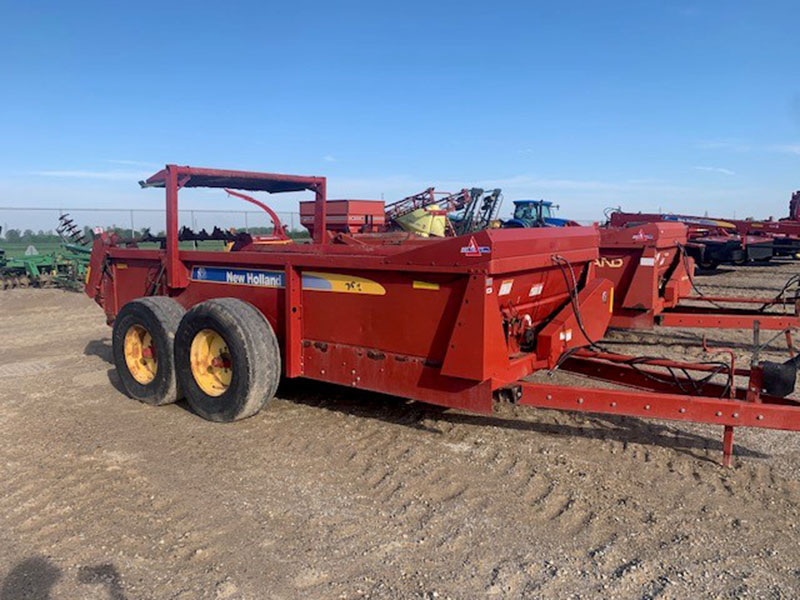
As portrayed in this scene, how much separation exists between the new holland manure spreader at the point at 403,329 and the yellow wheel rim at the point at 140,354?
0.01m

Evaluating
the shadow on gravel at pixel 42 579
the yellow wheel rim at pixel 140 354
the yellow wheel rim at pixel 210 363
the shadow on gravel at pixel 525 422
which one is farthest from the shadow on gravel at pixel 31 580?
the yellow wheel rim at pixel 140 354

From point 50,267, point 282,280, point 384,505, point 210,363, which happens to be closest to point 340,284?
point 282,280

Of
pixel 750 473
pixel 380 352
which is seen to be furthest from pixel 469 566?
pixel 750 473

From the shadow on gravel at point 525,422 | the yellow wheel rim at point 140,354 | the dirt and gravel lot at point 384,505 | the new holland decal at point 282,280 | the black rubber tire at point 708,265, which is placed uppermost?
the new holland decal at point 282,280

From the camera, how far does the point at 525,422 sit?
199 inches

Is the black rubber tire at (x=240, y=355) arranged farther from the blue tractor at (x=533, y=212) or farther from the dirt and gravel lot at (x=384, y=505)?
the blue tractor at (x=533, y=212)

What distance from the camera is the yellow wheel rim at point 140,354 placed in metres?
5.90

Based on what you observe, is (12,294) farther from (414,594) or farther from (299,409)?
(414,594)

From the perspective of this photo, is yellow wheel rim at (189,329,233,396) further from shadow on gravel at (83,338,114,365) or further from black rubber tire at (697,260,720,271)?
black rubber tire at (697,260,720,271)

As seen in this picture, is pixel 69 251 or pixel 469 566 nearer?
pixel 469 566

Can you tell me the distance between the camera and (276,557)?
3.22m

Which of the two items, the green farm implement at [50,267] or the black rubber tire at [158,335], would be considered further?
the green farm implement at [50,267]

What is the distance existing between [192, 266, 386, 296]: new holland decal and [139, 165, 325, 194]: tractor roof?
0.80m

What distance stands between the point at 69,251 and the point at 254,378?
14.5 meters
